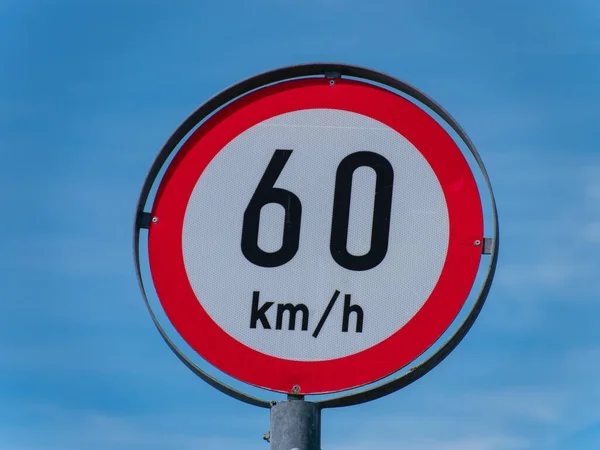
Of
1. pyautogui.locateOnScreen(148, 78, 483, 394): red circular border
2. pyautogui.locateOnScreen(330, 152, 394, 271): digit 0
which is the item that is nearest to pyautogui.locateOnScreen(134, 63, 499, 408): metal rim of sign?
pyautogui.locateOnScreen(148, 78, 483, 394): red circular border

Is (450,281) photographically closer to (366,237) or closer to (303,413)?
(366,237)

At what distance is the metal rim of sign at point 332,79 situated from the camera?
176cm

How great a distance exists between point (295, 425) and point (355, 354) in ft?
0.56

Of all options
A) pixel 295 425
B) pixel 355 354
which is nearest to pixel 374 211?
pixel 355 354

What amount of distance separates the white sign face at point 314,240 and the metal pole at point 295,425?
94 millimetres

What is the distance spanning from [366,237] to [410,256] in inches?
3.5

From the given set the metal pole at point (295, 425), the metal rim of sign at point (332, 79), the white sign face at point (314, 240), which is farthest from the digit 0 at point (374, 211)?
the metal pole at point (295, 425)

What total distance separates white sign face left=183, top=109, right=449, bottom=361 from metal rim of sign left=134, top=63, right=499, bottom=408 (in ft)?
0.27

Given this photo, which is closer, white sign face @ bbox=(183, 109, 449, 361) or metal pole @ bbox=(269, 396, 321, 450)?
metal pole @ bbox=(269, 396, 321, 450)

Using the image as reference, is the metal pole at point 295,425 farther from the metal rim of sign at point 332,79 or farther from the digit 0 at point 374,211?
the digit 0 at point 374,211

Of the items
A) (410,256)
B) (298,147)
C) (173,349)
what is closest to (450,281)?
(410,256)

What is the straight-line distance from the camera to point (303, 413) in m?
1.71

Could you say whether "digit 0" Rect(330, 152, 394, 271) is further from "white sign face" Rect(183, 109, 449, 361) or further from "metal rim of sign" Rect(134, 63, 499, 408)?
"metal rim of sign" Rect(134, 63, 499, 408)

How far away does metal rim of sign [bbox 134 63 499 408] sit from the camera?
176cm
